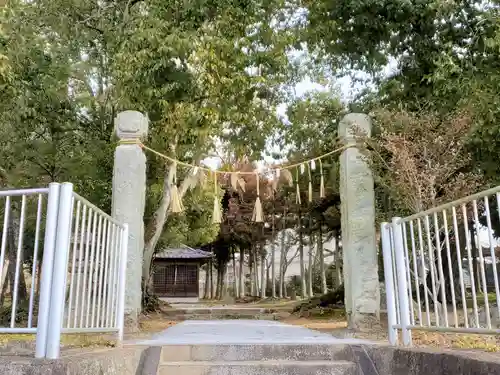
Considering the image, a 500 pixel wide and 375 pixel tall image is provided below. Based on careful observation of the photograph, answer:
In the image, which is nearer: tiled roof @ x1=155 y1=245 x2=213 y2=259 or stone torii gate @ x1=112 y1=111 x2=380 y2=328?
stone torii gate @ x1=112 y1=111 x2=380 y2=328

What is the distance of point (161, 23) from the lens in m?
6.51

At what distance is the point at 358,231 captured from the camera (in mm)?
5746

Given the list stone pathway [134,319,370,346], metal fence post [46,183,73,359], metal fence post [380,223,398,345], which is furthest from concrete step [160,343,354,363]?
metal fence post [46,183,73,359]

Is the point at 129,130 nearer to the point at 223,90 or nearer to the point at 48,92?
the point at 223,90

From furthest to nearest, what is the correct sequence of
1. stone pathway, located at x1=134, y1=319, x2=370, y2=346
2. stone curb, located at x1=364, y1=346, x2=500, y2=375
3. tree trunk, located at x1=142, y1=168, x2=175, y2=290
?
1. tree trunk, located at x1=142, y1=168, x2=175, y2=290
2. stone pathway, located at x1=134, y1=319, x2=370, y2=346
3. stone curb, located at x1=364, y1=346, x2=500, y2=375

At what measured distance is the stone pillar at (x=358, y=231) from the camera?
557 cm

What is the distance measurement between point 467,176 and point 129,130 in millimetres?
4156

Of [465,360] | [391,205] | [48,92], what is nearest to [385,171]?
[391,205]

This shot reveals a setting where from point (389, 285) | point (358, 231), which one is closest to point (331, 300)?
point (358, 231)

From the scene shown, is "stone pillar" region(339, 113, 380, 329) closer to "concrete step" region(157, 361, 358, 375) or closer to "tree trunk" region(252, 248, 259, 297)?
"concrete step" region(157, 361, 358, 375)

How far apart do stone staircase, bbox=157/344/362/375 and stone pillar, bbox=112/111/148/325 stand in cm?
246

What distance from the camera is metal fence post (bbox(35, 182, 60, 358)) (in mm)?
2340

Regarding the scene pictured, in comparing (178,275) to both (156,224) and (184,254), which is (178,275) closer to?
(184,254)

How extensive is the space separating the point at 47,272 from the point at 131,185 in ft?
11.8
